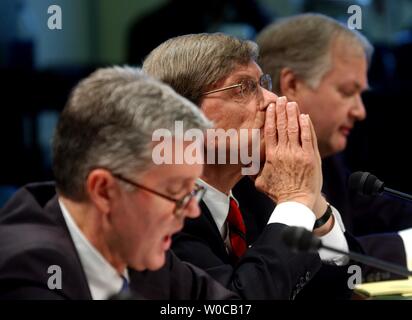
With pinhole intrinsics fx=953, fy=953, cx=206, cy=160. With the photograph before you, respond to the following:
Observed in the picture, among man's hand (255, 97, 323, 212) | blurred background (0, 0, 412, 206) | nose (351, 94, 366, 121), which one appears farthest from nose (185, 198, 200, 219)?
blurred background (0, 0, 412, 206)

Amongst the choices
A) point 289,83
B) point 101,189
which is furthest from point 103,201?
point 289,83

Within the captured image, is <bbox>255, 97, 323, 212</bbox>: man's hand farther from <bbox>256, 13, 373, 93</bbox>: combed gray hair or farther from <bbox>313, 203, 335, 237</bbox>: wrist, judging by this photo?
<bbox>256, 13, 373, 93</bbox>: combed gray hair

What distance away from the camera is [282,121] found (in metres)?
2.07

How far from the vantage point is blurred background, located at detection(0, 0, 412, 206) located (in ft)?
12.1

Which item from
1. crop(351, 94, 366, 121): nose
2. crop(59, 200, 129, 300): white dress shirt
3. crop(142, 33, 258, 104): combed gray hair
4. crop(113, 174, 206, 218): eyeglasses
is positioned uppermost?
crop(142, 33, 258, 104): combed gray hair

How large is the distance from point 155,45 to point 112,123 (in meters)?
2.83

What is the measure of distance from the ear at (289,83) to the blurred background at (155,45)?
21.9 inches

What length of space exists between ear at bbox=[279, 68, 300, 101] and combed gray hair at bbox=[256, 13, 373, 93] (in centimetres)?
1

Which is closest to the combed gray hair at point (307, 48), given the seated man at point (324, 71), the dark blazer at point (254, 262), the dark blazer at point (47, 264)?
the seated man at point (324, 71)

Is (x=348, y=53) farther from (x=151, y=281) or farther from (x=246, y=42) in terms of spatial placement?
(x=151, y=281)

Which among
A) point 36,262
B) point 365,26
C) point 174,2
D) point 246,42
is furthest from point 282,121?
point 365,26

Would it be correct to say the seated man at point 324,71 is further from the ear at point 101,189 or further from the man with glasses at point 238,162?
the ear at point 101,189

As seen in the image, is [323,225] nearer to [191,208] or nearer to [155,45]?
[191,208]

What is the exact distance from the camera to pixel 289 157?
2064mm
